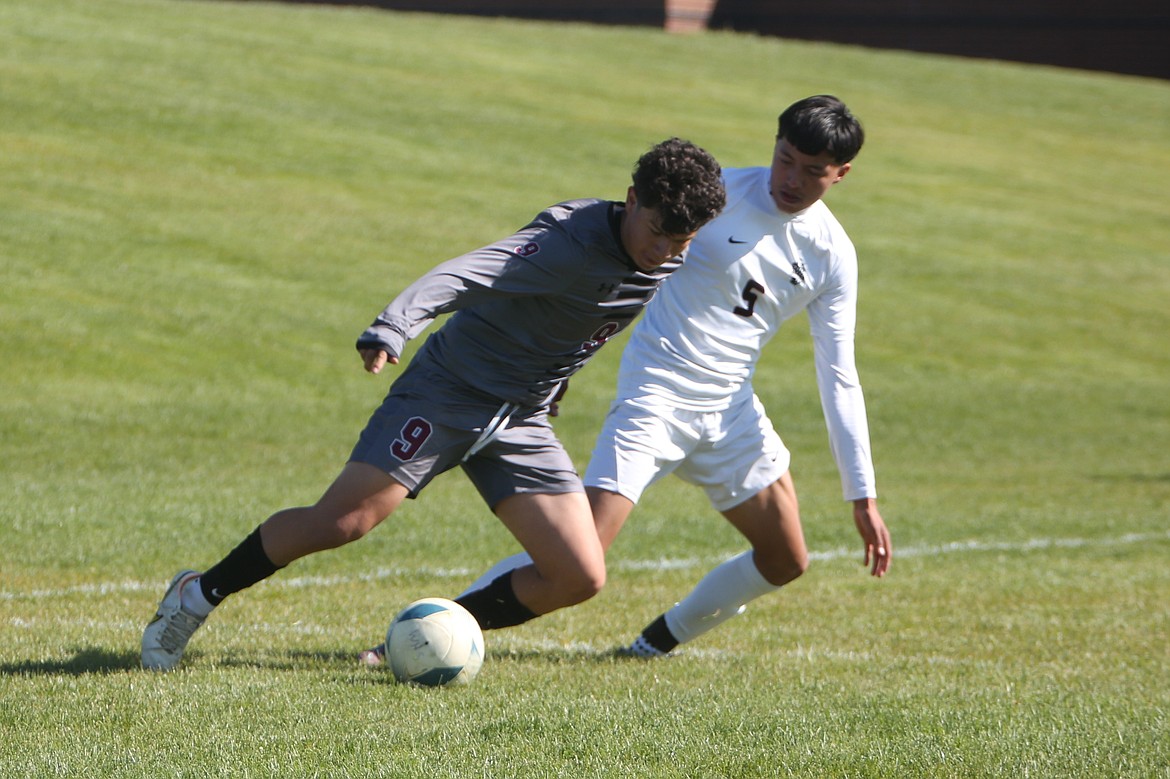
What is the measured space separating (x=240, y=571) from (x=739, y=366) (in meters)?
2.30

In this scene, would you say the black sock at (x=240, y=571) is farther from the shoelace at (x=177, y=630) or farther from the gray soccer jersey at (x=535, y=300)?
the gray soccer jersey at (x=535, y=300)

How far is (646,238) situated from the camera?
5.08 meters

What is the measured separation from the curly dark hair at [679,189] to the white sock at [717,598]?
83.0 inches

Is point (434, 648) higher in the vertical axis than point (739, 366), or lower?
lower

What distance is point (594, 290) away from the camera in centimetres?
523

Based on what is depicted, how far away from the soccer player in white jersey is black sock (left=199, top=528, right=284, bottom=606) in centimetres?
104

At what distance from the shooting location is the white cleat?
5598mm

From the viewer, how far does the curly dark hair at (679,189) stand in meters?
4.93

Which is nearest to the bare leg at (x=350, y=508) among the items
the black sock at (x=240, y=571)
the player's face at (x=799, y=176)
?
the black sock at (x=240, y=571)

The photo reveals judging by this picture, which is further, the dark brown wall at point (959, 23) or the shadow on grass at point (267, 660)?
the dark brown wall at point (959, 23)

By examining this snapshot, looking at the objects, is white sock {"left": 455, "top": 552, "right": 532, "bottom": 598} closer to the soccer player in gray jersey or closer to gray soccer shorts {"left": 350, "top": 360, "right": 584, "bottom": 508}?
the soccer player in gray jersey

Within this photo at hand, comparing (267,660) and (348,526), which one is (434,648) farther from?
(267,660)

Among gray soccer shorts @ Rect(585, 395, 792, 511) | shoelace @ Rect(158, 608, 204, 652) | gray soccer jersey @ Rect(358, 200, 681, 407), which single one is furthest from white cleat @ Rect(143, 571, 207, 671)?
gray soccer shorts @ Rect(585, 395, 792, 511)

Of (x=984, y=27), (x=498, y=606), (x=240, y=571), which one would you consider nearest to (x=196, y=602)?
(x=240, y=571)
